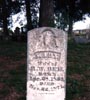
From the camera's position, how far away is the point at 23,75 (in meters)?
11.7

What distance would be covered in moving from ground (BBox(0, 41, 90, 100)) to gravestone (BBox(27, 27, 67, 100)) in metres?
1.49

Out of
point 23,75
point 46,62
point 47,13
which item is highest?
point 47,13

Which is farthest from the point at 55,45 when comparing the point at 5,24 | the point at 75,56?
the point at 5,24

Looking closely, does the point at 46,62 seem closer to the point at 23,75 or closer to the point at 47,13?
the point at 23,75

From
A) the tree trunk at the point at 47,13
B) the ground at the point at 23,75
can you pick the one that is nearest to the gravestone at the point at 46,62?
the ground at the point at 23,75

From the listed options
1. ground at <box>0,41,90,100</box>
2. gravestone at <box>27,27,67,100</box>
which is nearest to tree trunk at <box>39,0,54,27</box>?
ground at <box>0,41,90,100</box>

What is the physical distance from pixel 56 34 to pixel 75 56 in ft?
23.3

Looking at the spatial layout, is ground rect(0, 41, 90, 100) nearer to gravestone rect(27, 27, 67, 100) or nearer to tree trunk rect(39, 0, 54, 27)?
gravestone rect(27, 27, 67, 100)

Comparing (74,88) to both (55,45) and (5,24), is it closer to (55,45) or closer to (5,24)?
(55,45)

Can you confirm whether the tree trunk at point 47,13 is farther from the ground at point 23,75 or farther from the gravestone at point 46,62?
the gravestone at point 46,62

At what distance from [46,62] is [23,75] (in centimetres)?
366

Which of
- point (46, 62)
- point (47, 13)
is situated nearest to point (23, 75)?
point (46, 62)

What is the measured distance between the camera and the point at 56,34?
8.09 m

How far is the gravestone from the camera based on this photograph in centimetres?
808
